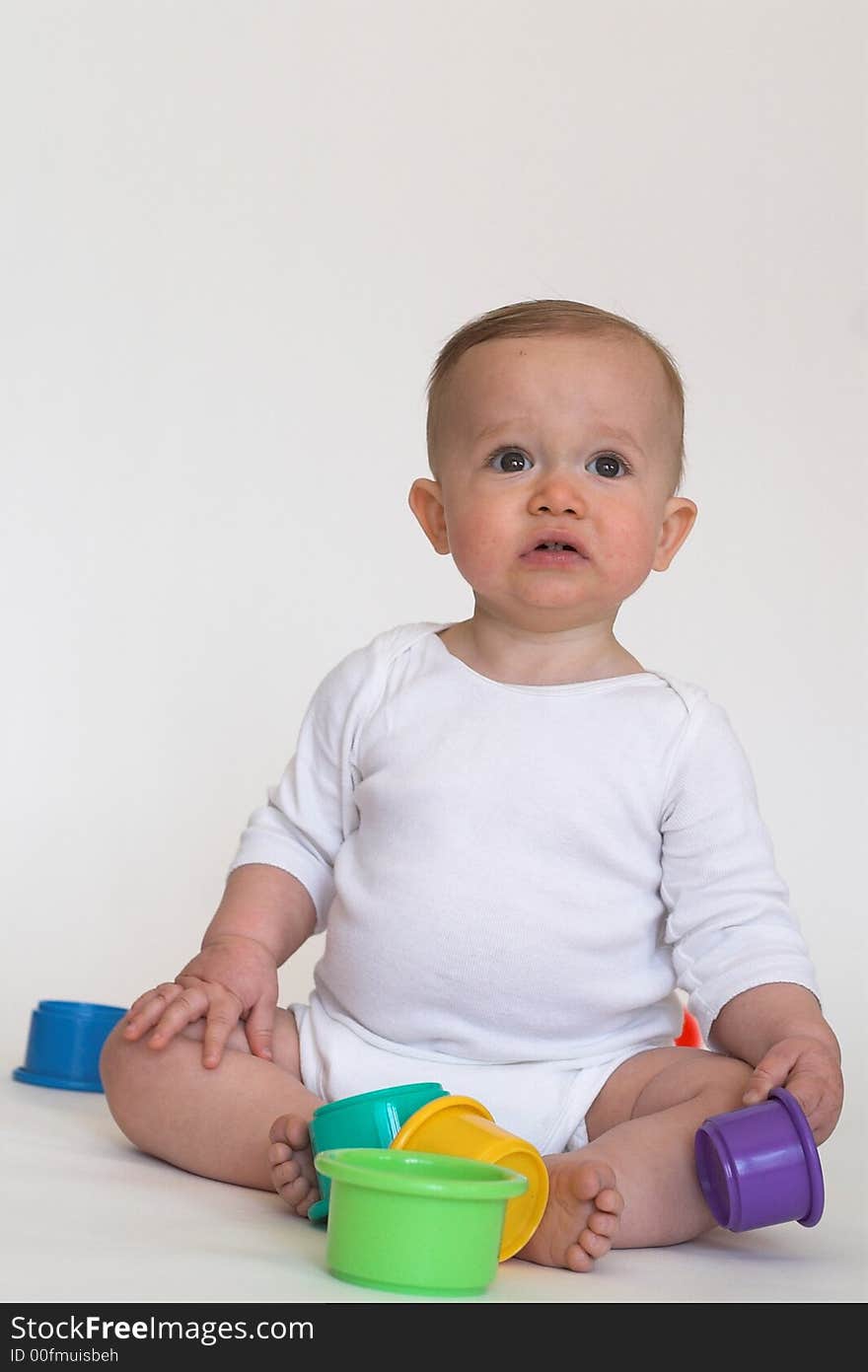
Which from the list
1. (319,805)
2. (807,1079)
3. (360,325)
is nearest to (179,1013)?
(319,805)

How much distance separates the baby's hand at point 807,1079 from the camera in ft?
4.76

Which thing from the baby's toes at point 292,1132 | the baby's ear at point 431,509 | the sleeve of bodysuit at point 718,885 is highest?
the baby's ear at point 431,509

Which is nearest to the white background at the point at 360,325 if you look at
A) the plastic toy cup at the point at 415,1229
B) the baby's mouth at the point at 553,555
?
the baby's mouth at the point at 553,555

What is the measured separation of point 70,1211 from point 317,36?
104 inches

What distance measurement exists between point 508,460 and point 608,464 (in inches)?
3.8

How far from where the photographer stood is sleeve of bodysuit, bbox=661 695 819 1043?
1616 millimetres

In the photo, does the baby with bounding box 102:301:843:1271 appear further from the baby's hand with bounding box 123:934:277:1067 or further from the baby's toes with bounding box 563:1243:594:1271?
the baby's toes with bounding box 563:1243:594:1271

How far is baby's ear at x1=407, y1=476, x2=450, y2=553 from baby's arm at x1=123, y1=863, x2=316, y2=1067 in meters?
0.38

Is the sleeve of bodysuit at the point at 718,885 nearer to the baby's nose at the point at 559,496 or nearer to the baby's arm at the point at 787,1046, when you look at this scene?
the baby's arm at the point at 787,1046

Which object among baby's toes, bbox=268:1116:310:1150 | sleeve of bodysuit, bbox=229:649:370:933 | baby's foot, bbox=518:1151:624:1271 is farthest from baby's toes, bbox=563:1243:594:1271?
sleeve of bodysuit, bbox=229:649:370:933

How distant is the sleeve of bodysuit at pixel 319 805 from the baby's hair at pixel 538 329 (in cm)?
25

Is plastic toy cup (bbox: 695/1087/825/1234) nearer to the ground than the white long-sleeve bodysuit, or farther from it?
nearer to the ground

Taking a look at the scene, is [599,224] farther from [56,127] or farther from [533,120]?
[56,127]

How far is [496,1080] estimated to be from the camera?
1.59 metres
